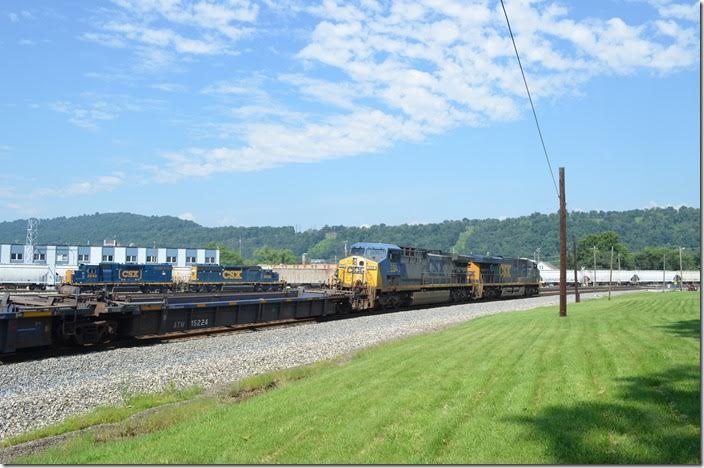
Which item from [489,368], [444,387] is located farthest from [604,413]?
[489,368]

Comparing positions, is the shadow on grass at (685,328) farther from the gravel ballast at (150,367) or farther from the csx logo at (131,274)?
the csx logo at (131,274)

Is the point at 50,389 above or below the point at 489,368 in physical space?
below

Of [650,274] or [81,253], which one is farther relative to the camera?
[650,274]

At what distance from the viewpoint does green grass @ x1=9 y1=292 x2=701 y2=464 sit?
235 inches

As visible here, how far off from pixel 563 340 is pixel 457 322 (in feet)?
43.1

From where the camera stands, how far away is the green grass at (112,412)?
890 cm

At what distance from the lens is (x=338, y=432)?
7020 millimetres

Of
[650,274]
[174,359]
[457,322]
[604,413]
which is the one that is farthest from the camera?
[650,274]

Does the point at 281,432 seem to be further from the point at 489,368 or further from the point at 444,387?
the point at 489,368

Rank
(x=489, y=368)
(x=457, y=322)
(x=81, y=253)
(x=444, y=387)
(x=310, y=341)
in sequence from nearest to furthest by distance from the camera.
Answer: (x=444, y=387)
(x=489, y=368)
(x=310, y=341)
(x=457, y=322)
(x=81, y=253)

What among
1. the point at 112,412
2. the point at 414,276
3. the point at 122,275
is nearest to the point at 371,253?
the point at 414,276

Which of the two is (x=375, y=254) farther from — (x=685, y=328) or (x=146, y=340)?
(x=685, y=328)

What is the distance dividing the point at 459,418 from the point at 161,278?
163 feet

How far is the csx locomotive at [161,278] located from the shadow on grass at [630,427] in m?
35.8
